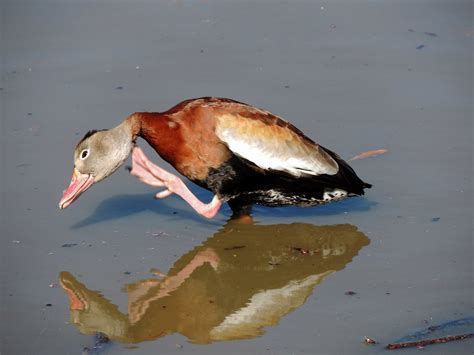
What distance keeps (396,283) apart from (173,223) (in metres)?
1.85

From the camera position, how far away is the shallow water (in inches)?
282

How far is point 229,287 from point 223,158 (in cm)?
116

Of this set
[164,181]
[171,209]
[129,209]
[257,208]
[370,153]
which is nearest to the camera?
[164,181]

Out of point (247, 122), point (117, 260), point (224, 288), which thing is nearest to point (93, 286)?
point (117, 260)

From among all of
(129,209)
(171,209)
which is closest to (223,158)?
(171,209)

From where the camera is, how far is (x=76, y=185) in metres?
8.37

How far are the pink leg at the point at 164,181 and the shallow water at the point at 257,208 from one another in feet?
0.57

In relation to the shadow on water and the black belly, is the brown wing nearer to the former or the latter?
the black belly

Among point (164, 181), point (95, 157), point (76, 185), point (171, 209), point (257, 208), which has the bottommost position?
point (257, 208)

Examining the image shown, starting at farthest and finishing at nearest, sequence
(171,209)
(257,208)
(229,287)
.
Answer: (257,208) → (171,209) → (229,287)

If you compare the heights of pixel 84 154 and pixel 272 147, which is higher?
pixel 84 154

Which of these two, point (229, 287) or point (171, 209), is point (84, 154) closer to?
point (171, 209)

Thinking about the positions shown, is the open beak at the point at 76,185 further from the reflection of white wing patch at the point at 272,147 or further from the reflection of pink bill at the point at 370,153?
the reflection of pink bill at the point at 370,153

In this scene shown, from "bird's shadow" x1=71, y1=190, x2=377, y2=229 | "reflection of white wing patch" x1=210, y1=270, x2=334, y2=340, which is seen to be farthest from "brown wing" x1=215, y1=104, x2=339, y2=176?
"reflection of white wing patch" x1=210, y1=270, x2=334, y2=340
